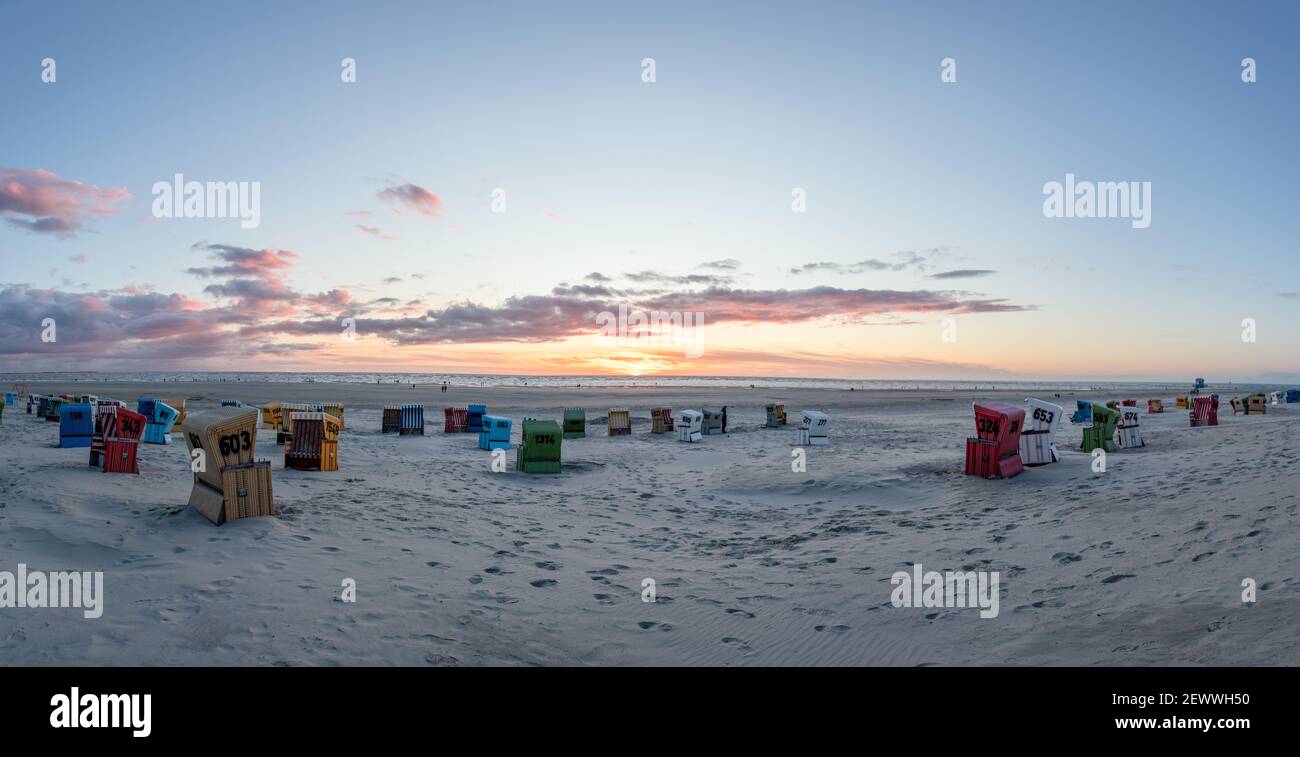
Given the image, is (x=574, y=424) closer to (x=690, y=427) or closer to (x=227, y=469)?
(x=690, y=427)

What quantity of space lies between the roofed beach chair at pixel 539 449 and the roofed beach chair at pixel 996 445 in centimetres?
1031

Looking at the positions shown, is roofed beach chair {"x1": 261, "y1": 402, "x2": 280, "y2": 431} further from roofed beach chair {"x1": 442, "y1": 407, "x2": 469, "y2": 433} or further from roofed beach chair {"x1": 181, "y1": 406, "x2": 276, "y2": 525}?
roofed beach chair {"x1": 181, "y1": 406, "x2": 276, "y2": 525}

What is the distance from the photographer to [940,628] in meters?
6.92

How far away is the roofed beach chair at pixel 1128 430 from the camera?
19.1 meters

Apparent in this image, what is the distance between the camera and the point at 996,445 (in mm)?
14562

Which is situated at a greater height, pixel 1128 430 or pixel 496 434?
pixel 1128 430

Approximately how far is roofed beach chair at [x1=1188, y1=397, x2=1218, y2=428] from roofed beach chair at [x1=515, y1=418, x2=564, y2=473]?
28.6 m

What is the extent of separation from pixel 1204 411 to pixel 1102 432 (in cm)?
1582

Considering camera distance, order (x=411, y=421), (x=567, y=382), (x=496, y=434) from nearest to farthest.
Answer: (x=496, y=434) < (x=411, y=421) < (x=567, y=382)

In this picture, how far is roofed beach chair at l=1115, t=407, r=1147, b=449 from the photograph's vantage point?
19141mm

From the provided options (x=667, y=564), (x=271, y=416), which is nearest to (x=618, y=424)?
(x=271, y=416)

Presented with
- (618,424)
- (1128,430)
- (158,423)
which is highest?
(158,423)
